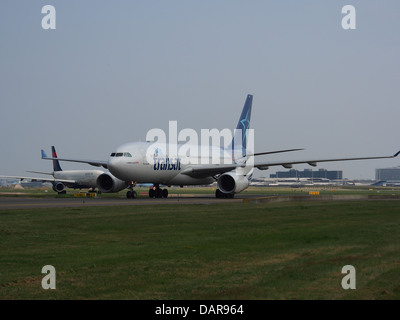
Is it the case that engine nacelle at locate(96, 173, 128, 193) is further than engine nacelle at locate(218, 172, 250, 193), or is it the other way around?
engine nacelle at locate(96, 173, 128, 193)

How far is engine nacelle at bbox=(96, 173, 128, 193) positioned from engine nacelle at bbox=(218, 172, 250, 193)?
8.20m

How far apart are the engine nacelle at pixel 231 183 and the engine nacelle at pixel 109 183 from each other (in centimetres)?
820

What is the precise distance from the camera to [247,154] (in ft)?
184

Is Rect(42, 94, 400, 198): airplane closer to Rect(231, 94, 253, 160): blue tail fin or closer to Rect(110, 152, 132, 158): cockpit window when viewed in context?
Rect(110, 152, 132, 158): cockpit window

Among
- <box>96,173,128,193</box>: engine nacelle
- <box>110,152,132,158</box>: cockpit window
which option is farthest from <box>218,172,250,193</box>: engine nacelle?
<box>96,173,128,193</box>: engine nacelle

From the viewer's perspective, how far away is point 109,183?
47938 mm

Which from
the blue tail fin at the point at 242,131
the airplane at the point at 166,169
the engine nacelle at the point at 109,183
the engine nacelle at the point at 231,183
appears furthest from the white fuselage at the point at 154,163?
the blue tail fin at the point at 242,131

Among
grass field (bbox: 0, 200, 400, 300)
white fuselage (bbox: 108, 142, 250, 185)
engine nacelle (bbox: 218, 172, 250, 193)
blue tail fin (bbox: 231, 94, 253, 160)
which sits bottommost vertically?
grass field (bbox: 0, 200, 400, 300)

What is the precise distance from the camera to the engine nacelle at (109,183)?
47719 mm

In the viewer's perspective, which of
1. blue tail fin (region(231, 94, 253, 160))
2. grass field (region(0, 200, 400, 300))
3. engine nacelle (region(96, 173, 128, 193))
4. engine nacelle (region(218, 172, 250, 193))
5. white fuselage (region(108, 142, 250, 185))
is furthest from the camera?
blue tail fin (region(231, 94, 253, 160))

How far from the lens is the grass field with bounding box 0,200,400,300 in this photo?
30.7ft

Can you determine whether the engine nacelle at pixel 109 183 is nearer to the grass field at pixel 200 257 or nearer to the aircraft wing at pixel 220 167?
the aircraft wing at pixel 220 167

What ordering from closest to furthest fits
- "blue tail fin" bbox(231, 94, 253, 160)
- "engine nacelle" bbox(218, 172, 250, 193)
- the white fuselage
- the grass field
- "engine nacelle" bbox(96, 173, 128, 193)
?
the grass field → the white fuselage → "engine nacelle" bbox(218, 172, 250, 193) → "engine nacelle" bbox(96, 173, 128, 193) → "blue tail fin" bbox(231, 94, 253, 160)
